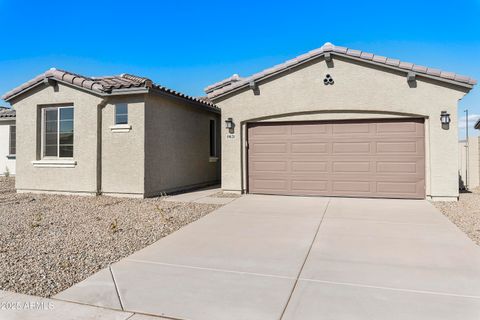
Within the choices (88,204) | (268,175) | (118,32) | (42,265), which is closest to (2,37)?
(118,32)

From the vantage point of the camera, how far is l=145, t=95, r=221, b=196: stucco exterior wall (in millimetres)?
11125

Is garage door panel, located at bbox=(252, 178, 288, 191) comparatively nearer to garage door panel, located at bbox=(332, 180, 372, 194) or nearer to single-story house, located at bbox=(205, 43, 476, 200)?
single-story house, located at bbox=(205, 43, 476, 200)

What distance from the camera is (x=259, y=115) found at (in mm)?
11414

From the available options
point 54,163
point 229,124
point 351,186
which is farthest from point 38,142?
point 351,186

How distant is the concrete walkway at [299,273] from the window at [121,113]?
220 inches

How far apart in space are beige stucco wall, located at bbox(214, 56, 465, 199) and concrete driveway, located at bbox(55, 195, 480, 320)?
353 cm

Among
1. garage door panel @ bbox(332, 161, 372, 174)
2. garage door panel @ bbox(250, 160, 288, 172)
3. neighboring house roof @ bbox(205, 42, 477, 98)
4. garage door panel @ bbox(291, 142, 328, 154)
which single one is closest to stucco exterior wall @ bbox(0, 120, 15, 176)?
neighboring house roof @ bbox(205, 42, 477, 98)

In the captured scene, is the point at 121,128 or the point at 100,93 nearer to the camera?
the point at 100,93

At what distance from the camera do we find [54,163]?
11648mm

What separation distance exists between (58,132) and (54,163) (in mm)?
1122

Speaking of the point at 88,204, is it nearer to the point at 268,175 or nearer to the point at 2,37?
the point at 268,175

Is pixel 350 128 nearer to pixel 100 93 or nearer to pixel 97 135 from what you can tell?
pixel 100 93

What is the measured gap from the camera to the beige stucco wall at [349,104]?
32.4 feet

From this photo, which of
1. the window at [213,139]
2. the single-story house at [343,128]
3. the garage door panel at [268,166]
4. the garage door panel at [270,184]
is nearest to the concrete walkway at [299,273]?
the single-story house at [343,128]
